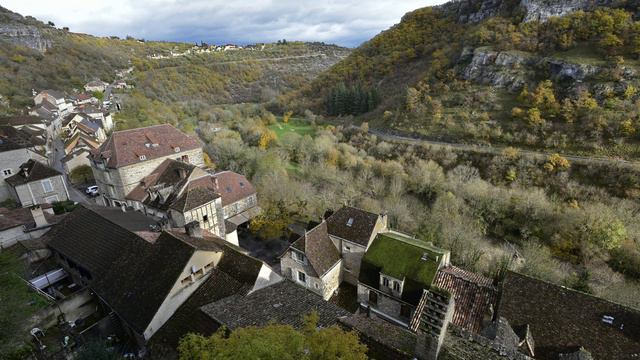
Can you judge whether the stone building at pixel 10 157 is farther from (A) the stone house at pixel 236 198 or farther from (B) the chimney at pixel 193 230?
(B) the chimney at pixel 193 230

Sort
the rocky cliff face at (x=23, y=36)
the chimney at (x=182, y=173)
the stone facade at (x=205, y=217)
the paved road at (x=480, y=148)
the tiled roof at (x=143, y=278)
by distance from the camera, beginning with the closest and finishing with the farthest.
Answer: the tiled roof at (x=143, y=278)
the stone facade at (x=205, y=217)
the chimney at (x=182, y=173)
the paved road at (x=480, y=148)
the rocky cliff face at (x=23, y=36)

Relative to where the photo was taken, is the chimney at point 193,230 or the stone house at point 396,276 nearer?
the chimney at point 193,230

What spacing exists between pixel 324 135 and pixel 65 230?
59.9m

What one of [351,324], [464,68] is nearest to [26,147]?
[351,324]

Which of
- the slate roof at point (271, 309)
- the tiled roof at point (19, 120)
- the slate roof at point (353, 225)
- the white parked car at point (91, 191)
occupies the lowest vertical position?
the white parked car at point (91, 191)

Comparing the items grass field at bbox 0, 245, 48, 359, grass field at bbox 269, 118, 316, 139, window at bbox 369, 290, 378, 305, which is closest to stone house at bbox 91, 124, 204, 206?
grass field at bbox 0, 245, 48, 359

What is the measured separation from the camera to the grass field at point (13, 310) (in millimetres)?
15852

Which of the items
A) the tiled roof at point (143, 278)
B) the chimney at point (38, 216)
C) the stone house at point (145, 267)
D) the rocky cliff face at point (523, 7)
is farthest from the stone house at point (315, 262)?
the rocky cliff face at point (523, 7)

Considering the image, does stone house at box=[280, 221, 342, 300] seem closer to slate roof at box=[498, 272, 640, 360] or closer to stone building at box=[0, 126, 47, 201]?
slate roof at box=[498, 272, 640, 360]

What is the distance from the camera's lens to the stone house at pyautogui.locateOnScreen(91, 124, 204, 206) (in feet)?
128

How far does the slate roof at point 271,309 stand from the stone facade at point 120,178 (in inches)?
1062

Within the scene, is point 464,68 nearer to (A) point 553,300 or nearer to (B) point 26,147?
(A) point 553,300

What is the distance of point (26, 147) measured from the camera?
4334cm

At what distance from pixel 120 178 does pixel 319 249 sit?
87.3 feet
